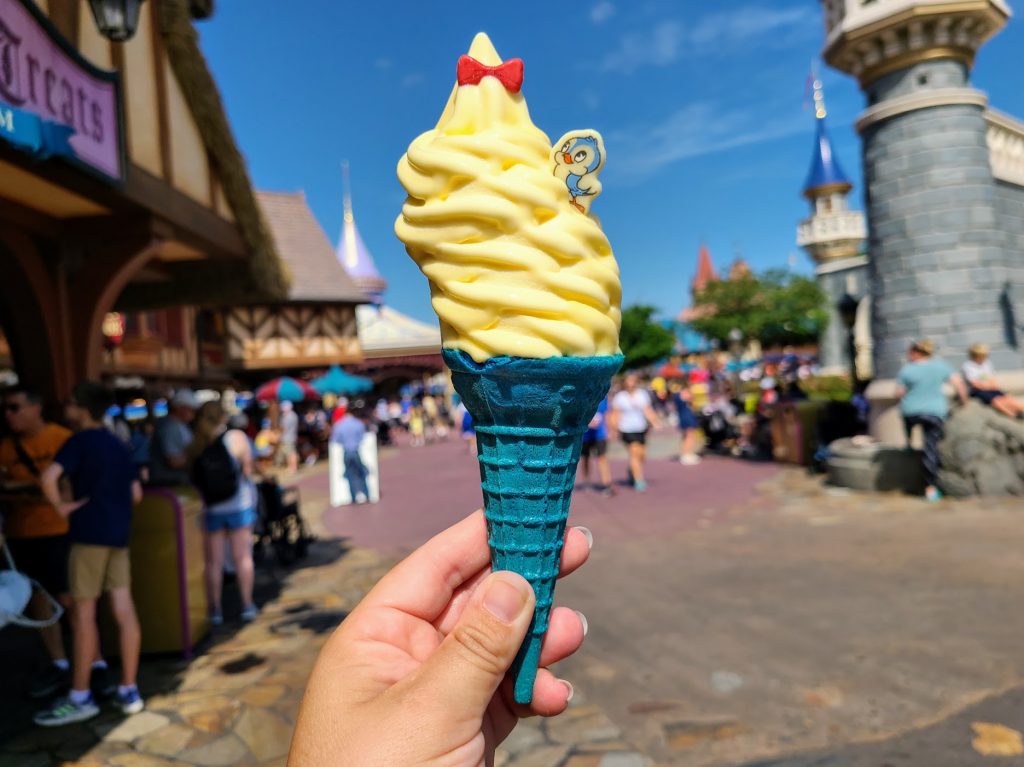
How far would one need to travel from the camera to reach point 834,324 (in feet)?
98.2

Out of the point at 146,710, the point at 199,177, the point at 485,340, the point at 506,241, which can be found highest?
the point at 199,177

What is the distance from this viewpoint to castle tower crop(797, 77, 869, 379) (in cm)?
3020

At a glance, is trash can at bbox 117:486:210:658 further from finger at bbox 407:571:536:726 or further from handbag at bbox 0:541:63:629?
finger at bbox 407:571:536:726

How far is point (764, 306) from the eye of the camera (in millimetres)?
39594

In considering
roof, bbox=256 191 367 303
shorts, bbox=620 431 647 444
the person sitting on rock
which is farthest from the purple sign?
roof, bbox=256 191 367 303

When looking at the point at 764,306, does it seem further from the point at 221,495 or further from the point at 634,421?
the point at 221,495

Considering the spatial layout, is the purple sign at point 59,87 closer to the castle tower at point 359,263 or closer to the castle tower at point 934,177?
the castle tower at point 934,177

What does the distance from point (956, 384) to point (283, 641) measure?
25.2ft

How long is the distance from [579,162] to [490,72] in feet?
1.08

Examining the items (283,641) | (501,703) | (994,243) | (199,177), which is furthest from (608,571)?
(994,243)

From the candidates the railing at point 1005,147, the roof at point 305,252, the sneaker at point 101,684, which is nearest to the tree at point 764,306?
the roof at point 305,252

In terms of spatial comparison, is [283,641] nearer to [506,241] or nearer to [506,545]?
[506,545]

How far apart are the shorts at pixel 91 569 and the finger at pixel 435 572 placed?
279 cm

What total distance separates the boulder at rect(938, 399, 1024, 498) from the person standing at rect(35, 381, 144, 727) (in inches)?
319
